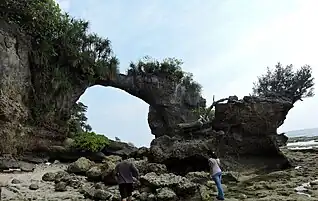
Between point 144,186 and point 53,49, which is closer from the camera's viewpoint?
point 144,186

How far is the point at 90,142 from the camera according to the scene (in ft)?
73.4

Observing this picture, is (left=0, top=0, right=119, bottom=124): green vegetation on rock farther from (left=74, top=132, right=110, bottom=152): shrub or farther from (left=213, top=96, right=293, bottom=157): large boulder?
(left=213, top=96, right=293, bottom=157): large boulder

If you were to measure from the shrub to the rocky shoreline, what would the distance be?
178 inches

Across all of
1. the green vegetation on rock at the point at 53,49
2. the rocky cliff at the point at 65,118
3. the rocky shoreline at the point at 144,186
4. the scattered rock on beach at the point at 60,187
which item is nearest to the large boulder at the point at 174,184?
the rocky shoreline at the point at 144,186

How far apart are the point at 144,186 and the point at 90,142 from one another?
10259 millimetres

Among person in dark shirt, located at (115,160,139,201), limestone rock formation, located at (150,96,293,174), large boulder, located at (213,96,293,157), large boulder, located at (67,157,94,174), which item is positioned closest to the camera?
person in dark shirt, located at (115,160,139,201)

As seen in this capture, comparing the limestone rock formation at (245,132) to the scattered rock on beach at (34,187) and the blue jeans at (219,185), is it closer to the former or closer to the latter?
the blue jeans at (219,185)

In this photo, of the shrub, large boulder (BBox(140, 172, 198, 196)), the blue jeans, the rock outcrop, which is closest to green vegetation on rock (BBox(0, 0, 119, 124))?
the rock outcrop

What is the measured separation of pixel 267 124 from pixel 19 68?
15.3 metres

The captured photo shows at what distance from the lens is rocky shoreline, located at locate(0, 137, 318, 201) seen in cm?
1202

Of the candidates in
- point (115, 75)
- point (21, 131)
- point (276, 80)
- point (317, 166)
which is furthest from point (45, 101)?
point (276, 80)

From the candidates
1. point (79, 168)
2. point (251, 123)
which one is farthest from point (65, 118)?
point (251, 123)

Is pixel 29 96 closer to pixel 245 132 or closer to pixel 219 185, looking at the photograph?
pixel 245 132

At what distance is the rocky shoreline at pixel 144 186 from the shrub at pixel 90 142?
4.52 metres
